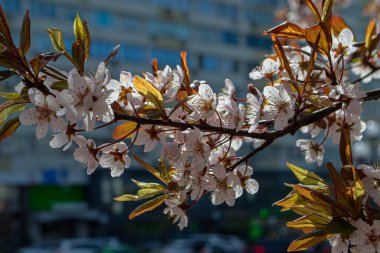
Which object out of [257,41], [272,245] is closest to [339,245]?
[272,245]

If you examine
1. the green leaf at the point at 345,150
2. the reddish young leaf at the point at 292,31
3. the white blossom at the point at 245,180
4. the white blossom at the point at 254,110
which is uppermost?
the reddish young leaf at the point at 292,31

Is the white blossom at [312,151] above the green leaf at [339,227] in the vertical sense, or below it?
above

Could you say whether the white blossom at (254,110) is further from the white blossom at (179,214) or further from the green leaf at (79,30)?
the green leaf at (79,30)

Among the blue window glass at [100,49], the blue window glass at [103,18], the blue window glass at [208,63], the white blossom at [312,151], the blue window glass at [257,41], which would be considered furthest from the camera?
the blue window glass at [257,41]

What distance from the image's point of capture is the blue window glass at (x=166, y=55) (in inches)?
1070

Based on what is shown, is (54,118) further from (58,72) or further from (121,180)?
(121,180)

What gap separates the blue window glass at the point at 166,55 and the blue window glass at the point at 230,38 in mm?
3279

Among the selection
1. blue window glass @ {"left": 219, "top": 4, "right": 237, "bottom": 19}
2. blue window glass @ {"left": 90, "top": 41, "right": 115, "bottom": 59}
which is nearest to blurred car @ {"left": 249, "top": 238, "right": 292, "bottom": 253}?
blue window glass @ {"left": 90, "top": 41, "right": 115, "bottom": 59}

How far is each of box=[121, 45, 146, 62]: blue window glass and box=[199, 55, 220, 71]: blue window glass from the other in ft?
10.2

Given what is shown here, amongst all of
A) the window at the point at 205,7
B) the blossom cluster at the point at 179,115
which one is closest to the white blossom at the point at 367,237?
the blossom cluster at the point at 179,115

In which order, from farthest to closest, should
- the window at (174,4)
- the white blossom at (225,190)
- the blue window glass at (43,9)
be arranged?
the window at (174,4)
the blue window glass at (43,9)
the white blossom at (225,190)

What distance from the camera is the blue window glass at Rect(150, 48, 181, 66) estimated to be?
2717 cm

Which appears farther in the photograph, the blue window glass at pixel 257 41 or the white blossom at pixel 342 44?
the blue window glass at pixel 257 41

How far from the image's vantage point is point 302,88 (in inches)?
62.4
